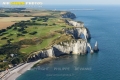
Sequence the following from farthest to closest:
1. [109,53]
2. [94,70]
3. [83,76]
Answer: [109,53] < [94,70] < [83,76]

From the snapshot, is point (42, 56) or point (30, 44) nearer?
point (42, 56)

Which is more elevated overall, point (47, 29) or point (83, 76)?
point (47, 29)

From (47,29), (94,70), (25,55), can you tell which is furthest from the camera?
(47,29)

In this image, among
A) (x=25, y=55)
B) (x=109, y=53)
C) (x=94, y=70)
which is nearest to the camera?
(x=94, y=70)

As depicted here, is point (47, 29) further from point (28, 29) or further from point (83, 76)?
→ point (83, 76)

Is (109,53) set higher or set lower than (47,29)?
lower

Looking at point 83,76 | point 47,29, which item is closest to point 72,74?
point 83,76

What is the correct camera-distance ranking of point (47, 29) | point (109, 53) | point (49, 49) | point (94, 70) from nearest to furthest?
point (94, 70) < point (49, 49) < point (109, 53) < point (47, 29)

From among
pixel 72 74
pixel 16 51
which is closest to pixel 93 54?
pixel 72 74

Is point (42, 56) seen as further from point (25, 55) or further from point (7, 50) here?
point (7, 50)
